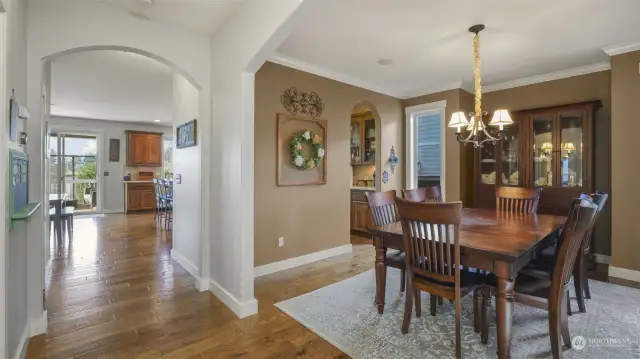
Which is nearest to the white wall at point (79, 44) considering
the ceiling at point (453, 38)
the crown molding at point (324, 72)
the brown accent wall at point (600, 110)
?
the crown molding at point (324, 72)

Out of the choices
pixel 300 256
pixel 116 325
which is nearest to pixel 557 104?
pixel 300 256

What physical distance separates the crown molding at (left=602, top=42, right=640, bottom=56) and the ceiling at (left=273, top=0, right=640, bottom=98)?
0.25 ft

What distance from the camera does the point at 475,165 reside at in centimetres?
457

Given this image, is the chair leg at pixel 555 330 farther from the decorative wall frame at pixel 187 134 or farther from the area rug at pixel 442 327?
the decorative wall frame at pixel 187 134

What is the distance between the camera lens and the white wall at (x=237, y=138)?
2326mm

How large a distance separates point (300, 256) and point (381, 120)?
8.15ft

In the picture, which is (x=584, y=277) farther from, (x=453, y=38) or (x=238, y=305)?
(x=238, y=305)

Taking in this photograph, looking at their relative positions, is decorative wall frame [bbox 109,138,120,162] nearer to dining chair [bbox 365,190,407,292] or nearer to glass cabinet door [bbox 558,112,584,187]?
dining chair [bbox 365,190,407,292]

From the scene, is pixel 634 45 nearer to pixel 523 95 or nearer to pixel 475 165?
pixel 523 95

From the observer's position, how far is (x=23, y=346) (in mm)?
1959

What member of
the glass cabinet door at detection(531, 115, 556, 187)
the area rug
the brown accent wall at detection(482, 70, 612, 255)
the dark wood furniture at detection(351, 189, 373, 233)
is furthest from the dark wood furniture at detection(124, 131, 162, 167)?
the brown accent wall at detection(482, 70, 612, 255)

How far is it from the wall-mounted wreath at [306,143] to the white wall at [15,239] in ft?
7.78

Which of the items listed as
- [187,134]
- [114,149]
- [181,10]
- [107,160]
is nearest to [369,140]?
[187,134]

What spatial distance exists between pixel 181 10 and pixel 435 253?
271 cm
